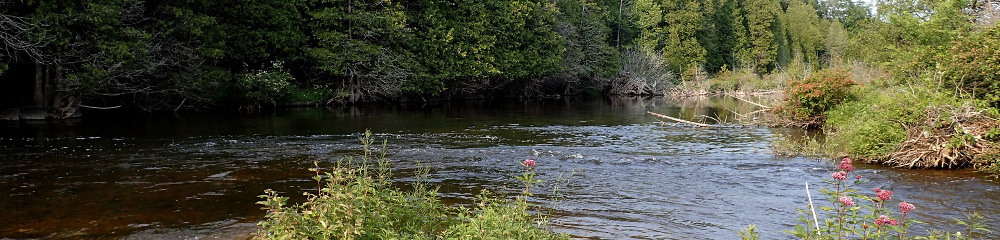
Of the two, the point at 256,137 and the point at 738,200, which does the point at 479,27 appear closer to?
the point at 256,137

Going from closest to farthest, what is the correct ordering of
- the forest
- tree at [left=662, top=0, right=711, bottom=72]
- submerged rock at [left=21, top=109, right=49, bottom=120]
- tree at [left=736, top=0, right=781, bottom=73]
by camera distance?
the forest
submerged rock at [left=21, top=109, right=49, bottom=120]
tree at [left=662, top=0, right=711, bottom=72]
tree at [left=736, top=0, right=781, bottom=73]

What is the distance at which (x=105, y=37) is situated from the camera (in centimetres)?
2284

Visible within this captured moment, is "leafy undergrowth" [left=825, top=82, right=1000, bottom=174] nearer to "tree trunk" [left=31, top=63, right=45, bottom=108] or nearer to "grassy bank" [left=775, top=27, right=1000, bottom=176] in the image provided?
"grassy bank" [left=775, top=27, right=1000, bottom=176]

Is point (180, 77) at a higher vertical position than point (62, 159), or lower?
higher

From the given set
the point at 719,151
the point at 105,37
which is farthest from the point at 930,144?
the point at 105,37

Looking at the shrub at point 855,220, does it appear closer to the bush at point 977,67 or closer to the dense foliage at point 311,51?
the bush at point 977,67

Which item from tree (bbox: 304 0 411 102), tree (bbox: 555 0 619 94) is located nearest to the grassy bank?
tree (bbox: 304 0 411 102)

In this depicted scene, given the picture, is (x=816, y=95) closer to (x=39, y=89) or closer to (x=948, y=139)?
(x=948, y=139)

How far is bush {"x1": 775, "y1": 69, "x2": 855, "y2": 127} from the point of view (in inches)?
781

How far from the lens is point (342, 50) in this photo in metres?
34.8

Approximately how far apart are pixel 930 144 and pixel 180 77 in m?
24.4

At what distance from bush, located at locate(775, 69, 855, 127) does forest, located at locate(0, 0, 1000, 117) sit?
1.34m

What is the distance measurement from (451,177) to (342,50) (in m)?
24.0

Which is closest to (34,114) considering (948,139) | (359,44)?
(359,44)
